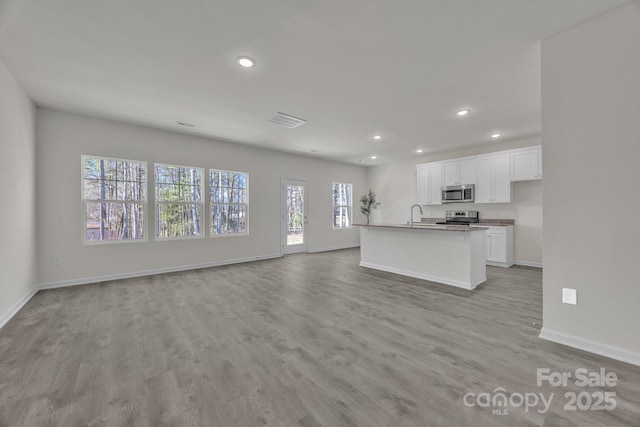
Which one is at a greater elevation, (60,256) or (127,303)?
(60,256)

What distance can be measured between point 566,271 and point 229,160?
5.86m

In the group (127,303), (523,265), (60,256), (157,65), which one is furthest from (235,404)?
(523,265)

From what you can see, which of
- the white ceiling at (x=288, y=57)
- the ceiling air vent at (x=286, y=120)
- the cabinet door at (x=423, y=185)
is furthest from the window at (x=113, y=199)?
the cabinet door at (x=423, y=185)

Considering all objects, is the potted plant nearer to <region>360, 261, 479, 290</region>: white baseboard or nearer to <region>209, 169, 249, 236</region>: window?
<region>360, 261, 479, 290</region>: white baseboard

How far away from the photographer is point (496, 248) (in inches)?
218

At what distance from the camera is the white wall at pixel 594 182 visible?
6.41 ft

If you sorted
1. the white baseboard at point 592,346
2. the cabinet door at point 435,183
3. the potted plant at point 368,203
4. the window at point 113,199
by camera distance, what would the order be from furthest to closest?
the potted plant at point 368,203 → the cabinet door at point 435,183 → the window at point 113,199 → the white baseboard at point 592,346

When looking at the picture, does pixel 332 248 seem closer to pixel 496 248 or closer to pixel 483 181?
pixel 496 248

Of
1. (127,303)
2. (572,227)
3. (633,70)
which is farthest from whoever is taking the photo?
(127,303)

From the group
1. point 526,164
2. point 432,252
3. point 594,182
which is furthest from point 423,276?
point 526,164

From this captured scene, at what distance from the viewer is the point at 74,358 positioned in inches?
81.3

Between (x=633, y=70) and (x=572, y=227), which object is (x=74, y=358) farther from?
(x=633, y=70)

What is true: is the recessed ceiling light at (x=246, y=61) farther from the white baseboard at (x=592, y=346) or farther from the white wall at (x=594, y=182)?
the white baseboard at (x=592, y=346)

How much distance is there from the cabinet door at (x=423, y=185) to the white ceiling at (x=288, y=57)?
7.99 ft
